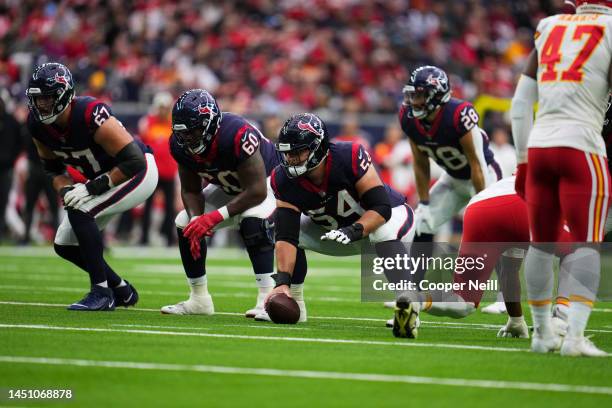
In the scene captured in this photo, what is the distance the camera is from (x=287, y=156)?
7.61 metres

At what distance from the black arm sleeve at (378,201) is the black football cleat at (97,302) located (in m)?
2.19

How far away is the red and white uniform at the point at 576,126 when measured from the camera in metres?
6.10

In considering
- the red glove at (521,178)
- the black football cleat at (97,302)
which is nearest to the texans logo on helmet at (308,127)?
the red glove at (521,178)

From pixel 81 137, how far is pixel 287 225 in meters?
1.86

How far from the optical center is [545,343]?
252 inches

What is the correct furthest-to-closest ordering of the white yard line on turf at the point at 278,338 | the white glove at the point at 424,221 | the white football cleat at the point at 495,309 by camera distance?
1. the white glove at the point at 424,221
2. the white football cleat at the point at 495,309
3. the white yard line on turf at the point at 278,338

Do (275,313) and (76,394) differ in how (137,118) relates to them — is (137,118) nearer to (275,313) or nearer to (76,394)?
(275,313)

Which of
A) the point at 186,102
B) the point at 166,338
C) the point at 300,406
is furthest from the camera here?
the point at 186,102

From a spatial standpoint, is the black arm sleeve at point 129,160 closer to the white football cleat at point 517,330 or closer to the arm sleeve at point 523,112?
the white football cleat at point 517,330

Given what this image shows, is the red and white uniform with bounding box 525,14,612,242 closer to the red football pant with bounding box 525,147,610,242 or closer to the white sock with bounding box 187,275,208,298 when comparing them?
the red football pant with bounding box 525,147,610,242

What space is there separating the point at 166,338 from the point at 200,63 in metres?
14.5

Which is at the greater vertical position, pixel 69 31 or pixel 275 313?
pixel 69 31

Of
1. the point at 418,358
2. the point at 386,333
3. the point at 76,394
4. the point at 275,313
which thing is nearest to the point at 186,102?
the point at 275,313

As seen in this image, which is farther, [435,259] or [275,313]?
[435,259]
